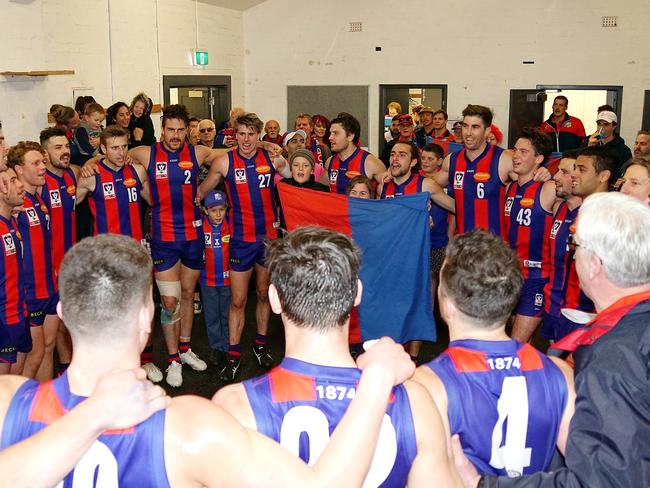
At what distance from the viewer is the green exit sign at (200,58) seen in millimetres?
11430

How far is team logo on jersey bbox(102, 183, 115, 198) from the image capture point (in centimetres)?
555

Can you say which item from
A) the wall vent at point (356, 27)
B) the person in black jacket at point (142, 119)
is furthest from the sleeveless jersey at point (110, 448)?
the wall vent at point (356, 27)

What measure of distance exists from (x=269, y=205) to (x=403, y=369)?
14.2ft

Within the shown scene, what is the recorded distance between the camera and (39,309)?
489 centimetres

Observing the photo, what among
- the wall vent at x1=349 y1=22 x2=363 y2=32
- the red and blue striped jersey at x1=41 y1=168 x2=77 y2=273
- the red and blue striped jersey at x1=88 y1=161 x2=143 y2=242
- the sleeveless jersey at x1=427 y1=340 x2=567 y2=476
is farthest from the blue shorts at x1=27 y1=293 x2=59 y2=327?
the wall vent at x1=349 y1=22 x2=363 y2=32

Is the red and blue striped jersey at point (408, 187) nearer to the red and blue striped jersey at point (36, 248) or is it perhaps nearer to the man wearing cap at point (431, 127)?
the red and blue striped jersey at point (36, 248)

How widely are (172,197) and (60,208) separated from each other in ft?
2.91

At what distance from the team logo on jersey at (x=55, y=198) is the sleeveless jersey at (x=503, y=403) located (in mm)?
4071

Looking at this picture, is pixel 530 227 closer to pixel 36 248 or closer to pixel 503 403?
pixel 503 403

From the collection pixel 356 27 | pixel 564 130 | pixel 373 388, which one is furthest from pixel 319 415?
pixel 356 27

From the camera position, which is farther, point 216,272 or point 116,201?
point 216,272

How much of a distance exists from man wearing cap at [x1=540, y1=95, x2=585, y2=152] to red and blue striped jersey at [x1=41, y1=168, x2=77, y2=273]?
782 centimetres

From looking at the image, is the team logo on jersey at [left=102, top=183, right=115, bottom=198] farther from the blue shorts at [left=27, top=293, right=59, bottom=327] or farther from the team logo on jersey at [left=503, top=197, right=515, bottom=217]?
the team logo on jersey at [left=503, top=197, right=515, bottom=217]

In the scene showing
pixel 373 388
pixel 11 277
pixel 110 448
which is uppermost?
pixel 373 388
